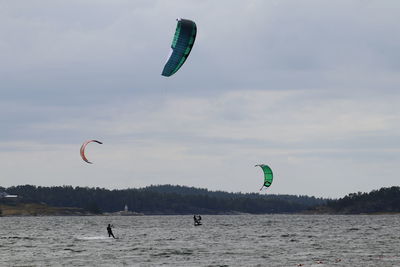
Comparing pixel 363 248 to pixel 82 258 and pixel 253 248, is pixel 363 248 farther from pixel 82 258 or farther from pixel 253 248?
pixel 82 258

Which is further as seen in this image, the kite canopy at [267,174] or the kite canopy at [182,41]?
the kite canopy at [267,174]

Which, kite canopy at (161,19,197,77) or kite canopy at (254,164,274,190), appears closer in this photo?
kite canopy at (161,19,197,77)

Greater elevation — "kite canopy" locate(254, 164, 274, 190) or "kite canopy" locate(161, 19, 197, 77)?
"kite canopy" locate(161, 19, 197, 77)

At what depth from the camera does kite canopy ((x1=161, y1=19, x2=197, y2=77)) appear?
161 ft

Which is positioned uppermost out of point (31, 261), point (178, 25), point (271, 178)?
point (178, 25)

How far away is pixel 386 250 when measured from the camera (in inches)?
2574

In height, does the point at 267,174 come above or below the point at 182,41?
below

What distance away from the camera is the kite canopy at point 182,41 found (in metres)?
49.2

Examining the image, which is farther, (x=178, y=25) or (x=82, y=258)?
(x=82, y=258)

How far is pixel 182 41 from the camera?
162 feet

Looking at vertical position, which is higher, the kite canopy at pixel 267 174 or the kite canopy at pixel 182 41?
the kite canopy at pixel 182 41

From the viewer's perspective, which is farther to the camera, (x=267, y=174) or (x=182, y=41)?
(x=267, y=174)

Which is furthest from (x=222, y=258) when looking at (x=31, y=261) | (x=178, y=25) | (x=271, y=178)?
(x=271, y=178)

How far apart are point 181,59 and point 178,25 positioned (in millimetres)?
2332
